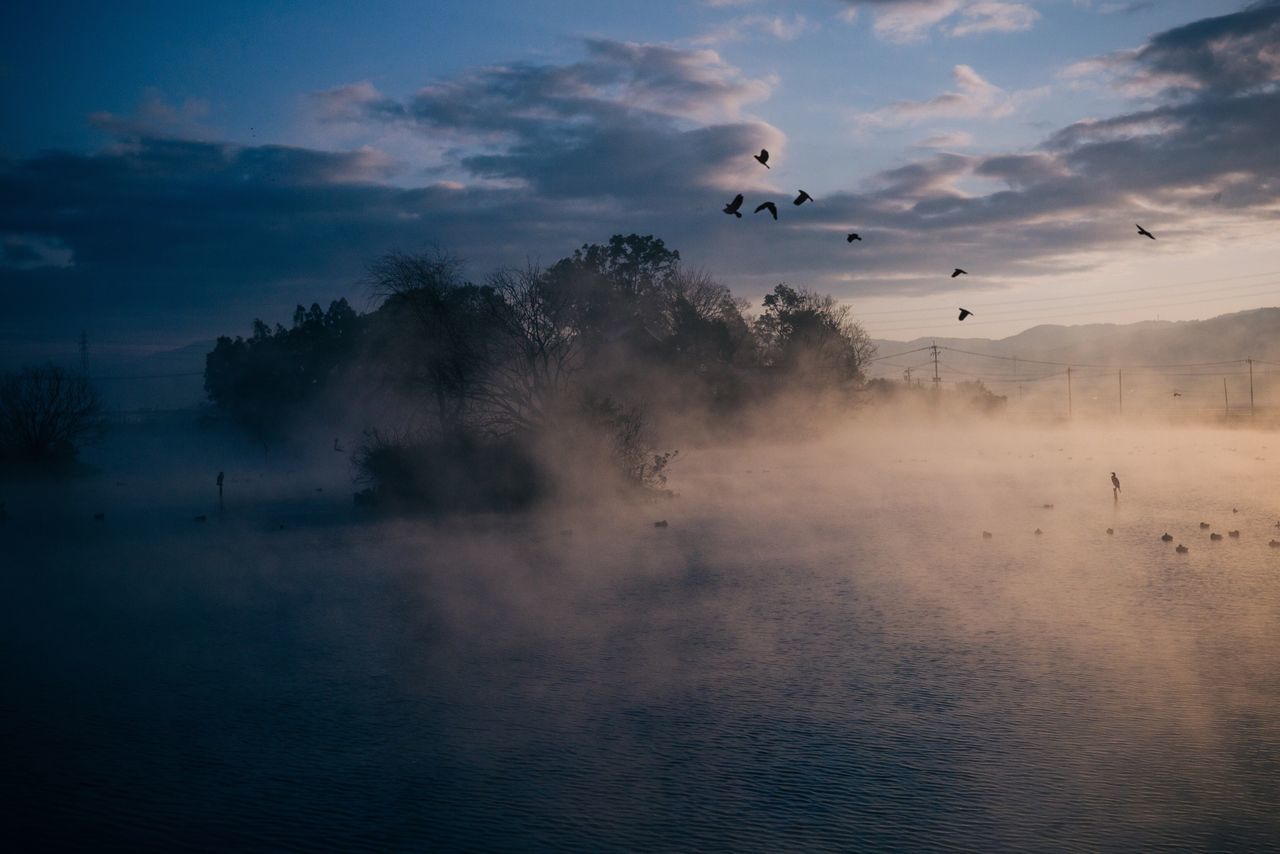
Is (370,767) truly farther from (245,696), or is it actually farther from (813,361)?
(813,361)

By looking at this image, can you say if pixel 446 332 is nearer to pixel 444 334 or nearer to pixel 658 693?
pixel 444 334

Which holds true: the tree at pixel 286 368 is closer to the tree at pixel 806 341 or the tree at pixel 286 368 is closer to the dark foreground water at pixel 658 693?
the tree at pixel 806 341

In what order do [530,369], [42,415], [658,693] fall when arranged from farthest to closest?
[42,415]
[530,369]
[658,693]

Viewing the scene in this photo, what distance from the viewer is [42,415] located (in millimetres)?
39938

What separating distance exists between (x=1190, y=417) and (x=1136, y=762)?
8051 cm

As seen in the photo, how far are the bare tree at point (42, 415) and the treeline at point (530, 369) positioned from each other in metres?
12.0

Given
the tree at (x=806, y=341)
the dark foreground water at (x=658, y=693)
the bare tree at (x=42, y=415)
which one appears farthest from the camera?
the tree at (x=806, y=341)

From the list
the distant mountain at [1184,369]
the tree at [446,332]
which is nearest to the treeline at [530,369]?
the tree at [446,332]

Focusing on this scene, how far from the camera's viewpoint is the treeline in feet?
87.5

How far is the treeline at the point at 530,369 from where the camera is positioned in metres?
26.7

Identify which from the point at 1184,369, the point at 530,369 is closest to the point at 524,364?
the point at 530,369

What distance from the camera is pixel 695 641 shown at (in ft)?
35.6

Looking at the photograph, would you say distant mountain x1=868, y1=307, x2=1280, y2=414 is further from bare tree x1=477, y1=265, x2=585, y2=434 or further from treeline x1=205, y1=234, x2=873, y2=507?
bare tree x1=477, y1=265, x2=585, y2=434

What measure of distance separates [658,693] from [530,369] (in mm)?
19850
